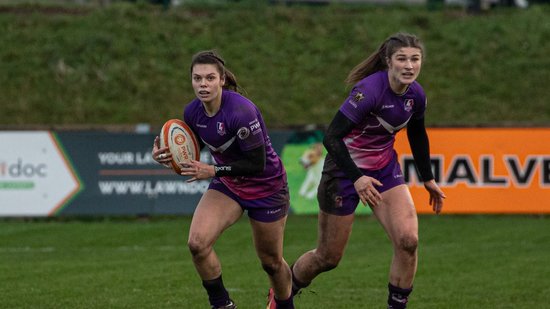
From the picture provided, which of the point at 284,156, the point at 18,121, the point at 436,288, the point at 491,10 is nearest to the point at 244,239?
the point at 284,156

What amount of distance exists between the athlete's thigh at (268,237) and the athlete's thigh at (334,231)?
385mm

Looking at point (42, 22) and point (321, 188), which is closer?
point (321, 188)

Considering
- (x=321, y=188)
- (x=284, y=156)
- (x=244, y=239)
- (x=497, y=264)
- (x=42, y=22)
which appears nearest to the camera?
(x=321, y=188)

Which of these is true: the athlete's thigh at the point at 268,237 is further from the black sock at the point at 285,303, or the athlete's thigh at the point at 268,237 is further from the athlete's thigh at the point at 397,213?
the athlete's thigh at the point at 397,213

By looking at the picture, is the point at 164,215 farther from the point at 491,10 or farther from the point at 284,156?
the point at 491,10

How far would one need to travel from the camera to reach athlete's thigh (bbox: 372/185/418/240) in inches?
322

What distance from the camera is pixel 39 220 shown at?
17.4 m

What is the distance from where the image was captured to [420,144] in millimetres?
8844

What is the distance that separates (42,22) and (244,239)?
1322 centimetres

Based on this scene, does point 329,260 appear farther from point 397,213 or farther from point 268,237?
point 397,213

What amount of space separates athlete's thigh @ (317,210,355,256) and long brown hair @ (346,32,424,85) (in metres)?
1.05

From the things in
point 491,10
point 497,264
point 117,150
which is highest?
point 491,10

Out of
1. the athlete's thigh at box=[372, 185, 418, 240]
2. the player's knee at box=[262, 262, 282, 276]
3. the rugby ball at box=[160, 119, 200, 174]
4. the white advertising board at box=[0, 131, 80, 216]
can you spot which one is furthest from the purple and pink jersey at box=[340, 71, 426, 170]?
the white advertising board at box=[0, 131, 80, 216]

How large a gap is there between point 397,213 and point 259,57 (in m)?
17.4
